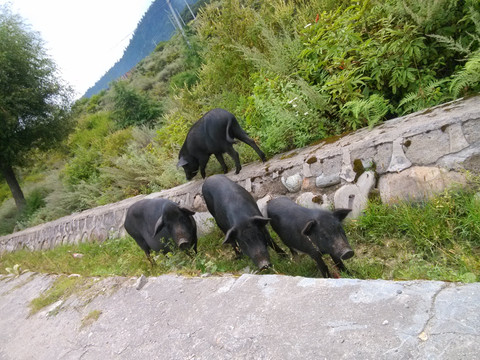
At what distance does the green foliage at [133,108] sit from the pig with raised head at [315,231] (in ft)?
38.3

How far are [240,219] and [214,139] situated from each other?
2001 mm

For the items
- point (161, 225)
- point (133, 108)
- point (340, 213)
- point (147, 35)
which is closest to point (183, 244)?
point (161, 225)

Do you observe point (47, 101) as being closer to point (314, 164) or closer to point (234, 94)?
point (234, 94)

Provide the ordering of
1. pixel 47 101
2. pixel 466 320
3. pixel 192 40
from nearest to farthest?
pixel 466 320
pixel 192 40
pixel 47 101

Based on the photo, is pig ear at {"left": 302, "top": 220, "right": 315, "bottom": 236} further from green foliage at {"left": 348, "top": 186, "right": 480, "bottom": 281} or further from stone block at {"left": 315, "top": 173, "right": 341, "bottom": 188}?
stone block at {"left": 315, "top": 173, "right": 341, "bottom": 188}

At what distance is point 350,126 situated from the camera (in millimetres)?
4367

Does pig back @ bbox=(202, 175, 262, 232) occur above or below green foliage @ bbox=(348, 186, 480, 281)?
above

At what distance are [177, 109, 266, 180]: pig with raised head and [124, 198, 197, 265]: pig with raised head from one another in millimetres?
1236

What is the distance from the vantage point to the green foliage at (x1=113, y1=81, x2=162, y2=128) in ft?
45.5

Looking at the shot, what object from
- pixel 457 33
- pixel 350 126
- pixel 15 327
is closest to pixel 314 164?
pixel 350 126

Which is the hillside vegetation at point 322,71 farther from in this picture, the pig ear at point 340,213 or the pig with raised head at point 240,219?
the pig ear at point 340,213

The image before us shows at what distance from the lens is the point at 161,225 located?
388cm

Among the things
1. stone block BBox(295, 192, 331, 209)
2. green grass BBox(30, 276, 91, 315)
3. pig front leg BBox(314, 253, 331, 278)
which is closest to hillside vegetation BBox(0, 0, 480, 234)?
stone block BBox(295, 192, 331, 209)

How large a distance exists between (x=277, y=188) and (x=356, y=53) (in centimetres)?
250
